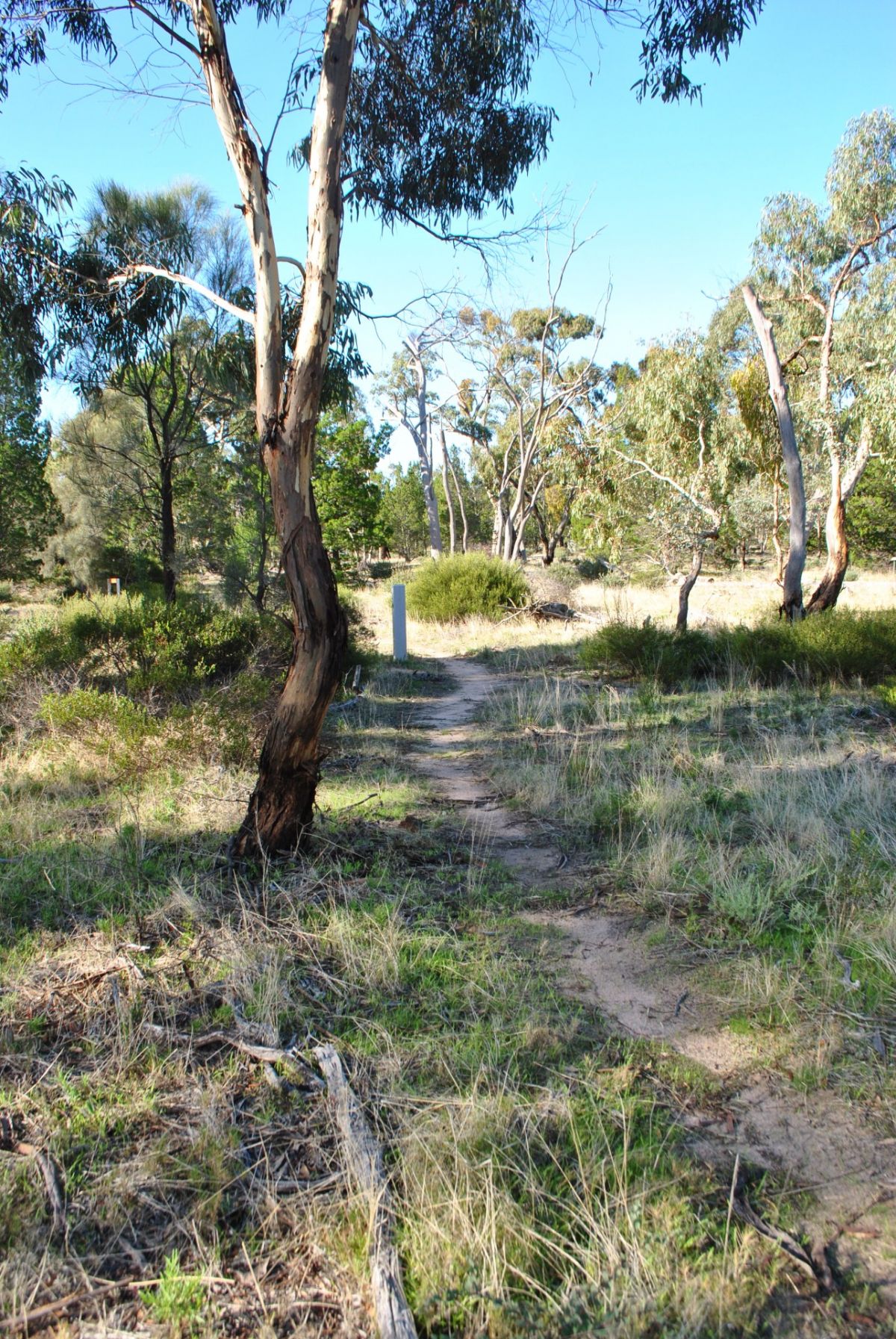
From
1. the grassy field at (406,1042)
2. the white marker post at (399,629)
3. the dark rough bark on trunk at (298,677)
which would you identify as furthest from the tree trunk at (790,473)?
the dark rough bark on trunk at (298,677)

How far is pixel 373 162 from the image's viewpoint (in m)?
6.31

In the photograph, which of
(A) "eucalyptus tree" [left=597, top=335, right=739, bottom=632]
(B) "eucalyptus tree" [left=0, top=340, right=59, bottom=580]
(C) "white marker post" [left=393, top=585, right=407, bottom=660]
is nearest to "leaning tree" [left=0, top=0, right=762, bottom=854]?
(C) "white marker post" [left=393, top=585, right=407, bottom=660]

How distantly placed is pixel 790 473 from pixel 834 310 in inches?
204

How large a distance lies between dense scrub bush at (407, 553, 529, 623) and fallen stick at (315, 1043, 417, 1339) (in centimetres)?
1618

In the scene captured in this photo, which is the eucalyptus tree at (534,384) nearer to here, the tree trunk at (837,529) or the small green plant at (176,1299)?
the tree trunk at (837,529)

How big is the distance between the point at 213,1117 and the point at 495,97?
7084 millimetres

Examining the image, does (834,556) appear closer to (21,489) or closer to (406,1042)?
(406,1042)

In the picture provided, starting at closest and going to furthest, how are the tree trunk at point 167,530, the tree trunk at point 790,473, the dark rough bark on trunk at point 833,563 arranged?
the tree trunk at point 167,530
the tree trunk at point 790,473
the dark rough bark on trunk at point 833,563

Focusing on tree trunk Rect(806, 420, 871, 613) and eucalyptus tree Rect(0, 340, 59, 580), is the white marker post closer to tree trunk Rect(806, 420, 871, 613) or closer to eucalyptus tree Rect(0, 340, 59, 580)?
tree trunk Rect(806, 420, 871, 613)

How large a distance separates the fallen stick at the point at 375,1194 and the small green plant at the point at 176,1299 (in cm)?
41

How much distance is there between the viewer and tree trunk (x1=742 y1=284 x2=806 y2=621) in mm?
13172

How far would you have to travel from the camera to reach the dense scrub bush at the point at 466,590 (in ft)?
61.7

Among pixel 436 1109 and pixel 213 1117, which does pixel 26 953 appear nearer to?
pixel 213 1117

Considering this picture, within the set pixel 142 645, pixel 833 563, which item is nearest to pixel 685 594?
pixel 833 563
